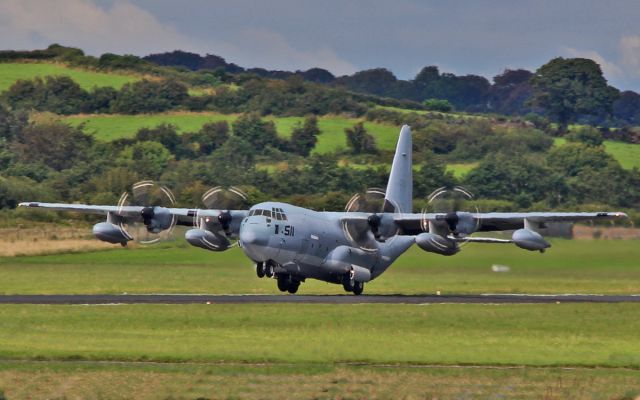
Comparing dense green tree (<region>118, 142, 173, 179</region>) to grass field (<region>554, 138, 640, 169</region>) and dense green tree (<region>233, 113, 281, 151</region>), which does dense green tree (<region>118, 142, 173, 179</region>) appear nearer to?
dense green tree (<region>233, 113, 281, 151</region>)

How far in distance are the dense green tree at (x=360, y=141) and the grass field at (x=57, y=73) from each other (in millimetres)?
51049

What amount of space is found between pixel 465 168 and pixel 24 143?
55.5 m

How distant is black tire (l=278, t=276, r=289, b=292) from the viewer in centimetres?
5022

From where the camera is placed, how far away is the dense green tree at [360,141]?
144 m

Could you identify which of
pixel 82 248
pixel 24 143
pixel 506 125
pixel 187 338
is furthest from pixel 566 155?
pixel 187 338

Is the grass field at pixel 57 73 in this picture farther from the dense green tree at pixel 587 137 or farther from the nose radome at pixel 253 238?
the nose radome at pixel 253 238

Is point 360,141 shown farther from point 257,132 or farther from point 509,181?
point 509,181

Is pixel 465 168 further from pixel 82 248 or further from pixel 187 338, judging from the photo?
pixel 187 338

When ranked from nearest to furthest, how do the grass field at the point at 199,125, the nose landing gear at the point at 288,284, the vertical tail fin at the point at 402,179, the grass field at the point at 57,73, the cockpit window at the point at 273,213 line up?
the cockpit window at the point at 273,213 → the nose landing gear at the point at 288,284 → the vertical tail fin at the point at 402,179 → the grass field at the point at 199,125 → the grass field at the point at 57,73

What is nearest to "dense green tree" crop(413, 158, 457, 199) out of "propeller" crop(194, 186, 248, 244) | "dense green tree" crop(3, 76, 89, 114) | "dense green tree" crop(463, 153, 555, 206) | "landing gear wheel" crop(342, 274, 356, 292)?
"dense green tree" crop(463, 153, 555, 206)

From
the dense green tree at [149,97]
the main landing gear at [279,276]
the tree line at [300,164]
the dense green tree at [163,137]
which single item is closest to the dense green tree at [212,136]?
the tree line at [300,164]

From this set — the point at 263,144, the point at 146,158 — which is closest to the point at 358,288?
the point at 146,158

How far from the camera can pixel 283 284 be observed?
50719 millimetres

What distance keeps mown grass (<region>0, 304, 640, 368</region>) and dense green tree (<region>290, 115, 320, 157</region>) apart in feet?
367
